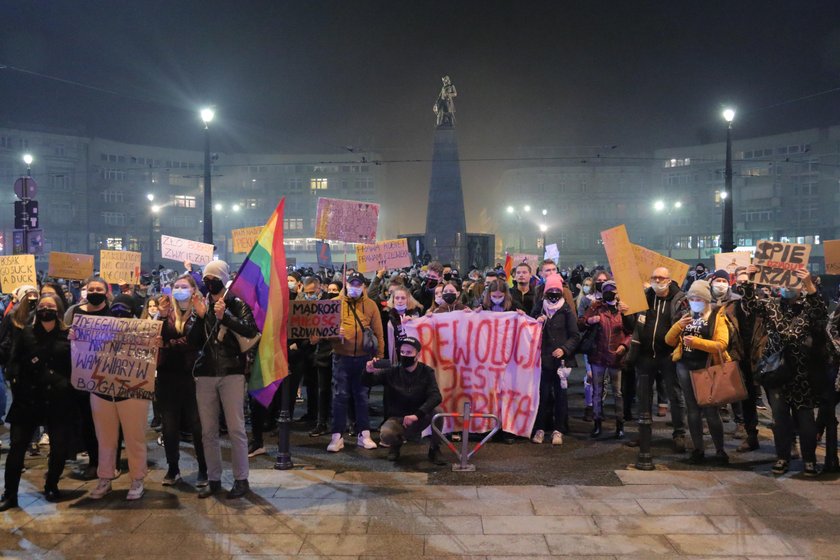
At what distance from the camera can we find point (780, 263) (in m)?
7.05

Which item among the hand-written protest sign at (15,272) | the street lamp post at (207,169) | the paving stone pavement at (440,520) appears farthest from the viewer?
the street lamp post at (207,169)

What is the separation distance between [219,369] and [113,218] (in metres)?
81.3

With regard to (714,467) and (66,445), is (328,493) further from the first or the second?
(714,467)

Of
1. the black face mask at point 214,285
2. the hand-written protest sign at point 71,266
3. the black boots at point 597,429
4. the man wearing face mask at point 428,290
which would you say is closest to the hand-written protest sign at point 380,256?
the man wearing face mask at point 428,290

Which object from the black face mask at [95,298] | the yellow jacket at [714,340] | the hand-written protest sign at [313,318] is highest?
the black face mask at [95,298]

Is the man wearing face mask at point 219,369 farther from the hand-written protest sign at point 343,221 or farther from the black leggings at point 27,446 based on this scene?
the hand-written protest sign at point 343,221

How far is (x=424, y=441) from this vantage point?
330 inches

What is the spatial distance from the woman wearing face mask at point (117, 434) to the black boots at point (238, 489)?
2.84 feet

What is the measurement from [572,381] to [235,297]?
28.7 feet

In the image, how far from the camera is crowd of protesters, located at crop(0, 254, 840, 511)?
20.0 feet

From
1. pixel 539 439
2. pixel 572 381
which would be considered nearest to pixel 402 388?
pixel 539 439

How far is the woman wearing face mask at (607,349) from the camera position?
850cm

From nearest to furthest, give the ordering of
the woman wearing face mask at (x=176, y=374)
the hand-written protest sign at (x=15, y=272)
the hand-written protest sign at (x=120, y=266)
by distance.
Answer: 1. the woman wearing face mask at (x=176, y=374)
2. the hand-written protest sign at (x=15, y=272)
3. the hand-written protest sign at (x=120, y=266)

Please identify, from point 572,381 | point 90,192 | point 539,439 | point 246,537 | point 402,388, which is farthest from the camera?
point 90,192
